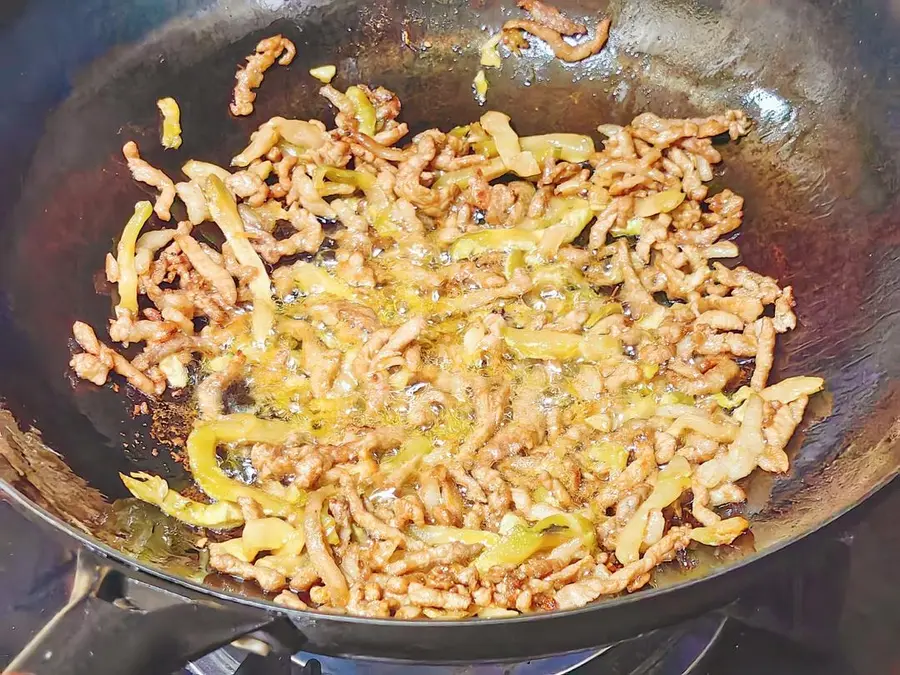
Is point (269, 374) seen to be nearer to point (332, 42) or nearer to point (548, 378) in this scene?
point (548, 378)

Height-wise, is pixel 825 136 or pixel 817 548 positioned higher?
pixel 825 136

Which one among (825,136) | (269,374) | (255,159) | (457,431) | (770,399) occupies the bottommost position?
(269,374)

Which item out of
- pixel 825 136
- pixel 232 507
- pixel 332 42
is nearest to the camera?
pixel 232 507

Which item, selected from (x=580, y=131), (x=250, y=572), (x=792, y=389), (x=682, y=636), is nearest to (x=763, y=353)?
(x=792, y=389)

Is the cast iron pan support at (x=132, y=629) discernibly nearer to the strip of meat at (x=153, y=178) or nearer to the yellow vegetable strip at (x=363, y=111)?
the strip of meat at (x=153, y=178)

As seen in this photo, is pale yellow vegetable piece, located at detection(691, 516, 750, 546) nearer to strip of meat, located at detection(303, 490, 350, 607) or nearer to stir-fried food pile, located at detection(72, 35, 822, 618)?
stir-fried food pile, located at detection(72, 35, 822, 618)

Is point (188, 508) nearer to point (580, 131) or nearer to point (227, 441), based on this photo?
point (227, 441)

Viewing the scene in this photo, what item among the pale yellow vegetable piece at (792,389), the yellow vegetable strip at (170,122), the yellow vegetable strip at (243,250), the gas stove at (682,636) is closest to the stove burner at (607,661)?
the gas stove at (682,636)

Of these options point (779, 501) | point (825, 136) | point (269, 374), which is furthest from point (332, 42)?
point (779, 501)
